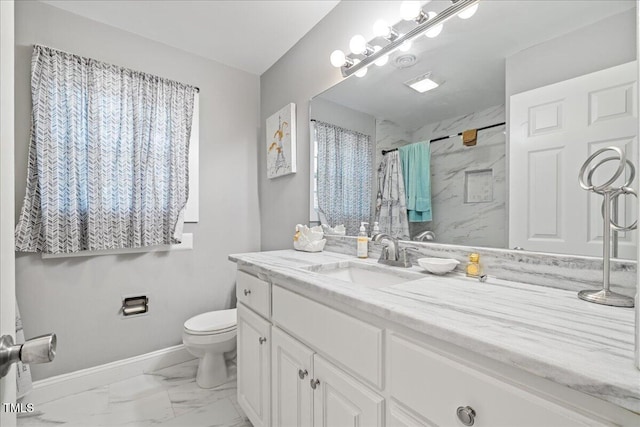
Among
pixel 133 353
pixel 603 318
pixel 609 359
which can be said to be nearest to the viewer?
pixel 609 359

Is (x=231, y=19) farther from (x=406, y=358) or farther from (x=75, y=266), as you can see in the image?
(x=406, y=358)

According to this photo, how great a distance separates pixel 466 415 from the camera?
1.86 feet

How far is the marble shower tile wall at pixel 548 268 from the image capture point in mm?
797

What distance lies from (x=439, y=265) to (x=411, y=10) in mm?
1133

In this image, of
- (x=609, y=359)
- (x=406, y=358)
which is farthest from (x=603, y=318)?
(x=406, y=358)

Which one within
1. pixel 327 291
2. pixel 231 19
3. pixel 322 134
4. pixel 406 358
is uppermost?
pixel 231 19

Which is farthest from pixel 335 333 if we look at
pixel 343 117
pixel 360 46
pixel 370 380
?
pixel 360 46

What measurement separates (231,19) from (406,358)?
220 centimetres

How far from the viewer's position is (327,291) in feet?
2.89

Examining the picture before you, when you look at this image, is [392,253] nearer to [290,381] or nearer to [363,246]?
[363,246]

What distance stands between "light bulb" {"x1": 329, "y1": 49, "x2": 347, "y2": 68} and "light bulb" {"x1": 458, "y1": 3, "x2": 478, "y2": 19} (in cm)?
66

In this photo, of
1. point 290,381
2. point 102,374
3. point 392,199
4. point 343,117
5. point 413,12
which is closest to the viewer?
point 290,381

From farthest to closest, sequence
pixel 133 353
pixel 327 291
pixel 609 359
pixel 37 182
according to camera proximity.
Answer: pixel 133 353 → pixel 37 182 → pixel 327 291 → pixel 609 359

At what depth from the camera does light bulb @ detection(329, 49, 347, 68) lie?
5.48ft
